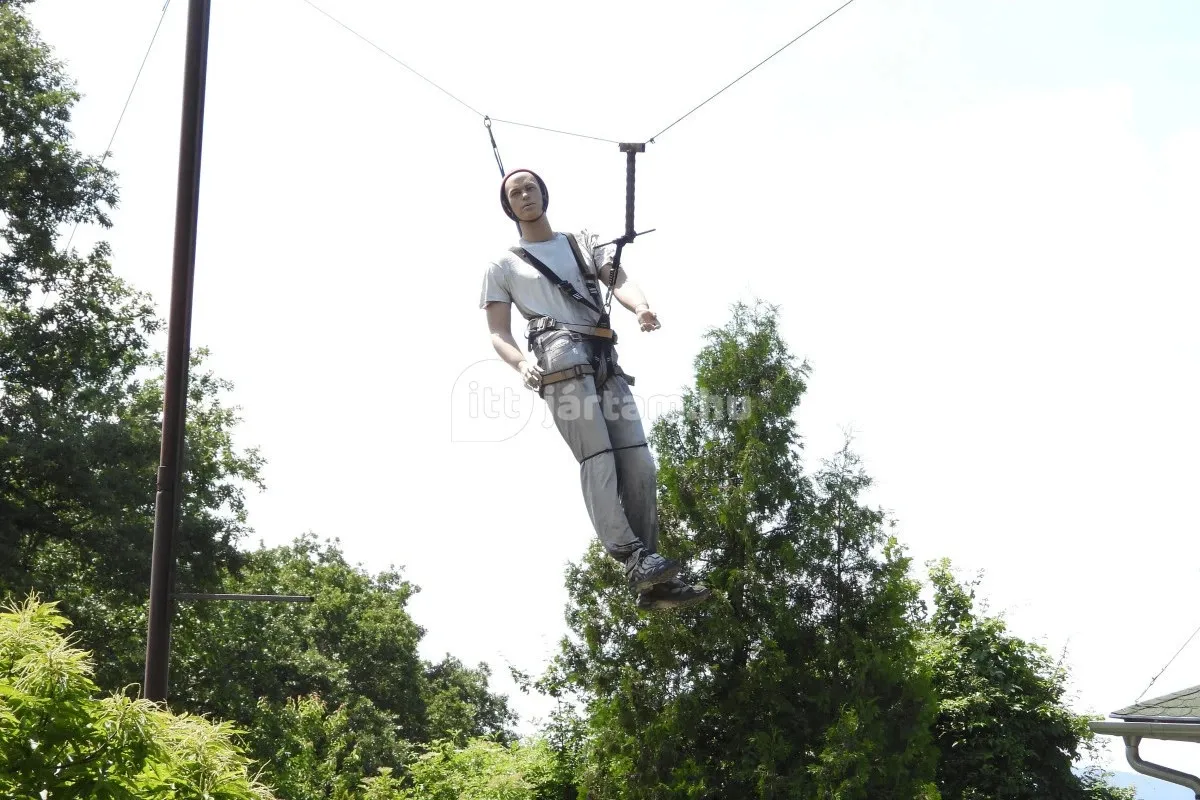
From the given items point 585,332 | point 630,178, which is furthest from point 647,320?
point 630,178

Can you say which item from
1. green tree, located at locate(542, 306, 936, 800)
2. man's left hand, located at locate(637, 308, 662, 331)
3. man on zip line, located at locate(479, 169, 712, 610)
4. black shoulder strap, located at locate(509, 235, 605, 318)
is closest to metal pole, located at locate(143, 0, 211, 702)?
man on zip line, located at locate(479, 169, 712, 610)

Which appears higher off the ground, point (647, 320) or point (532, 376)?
point (647, 320)

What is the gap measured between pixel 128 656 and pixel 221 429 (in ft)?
14.7

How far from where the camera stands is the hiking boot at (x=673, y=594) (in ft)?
14.3

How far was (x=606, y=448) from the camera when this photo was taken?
442 centimetres

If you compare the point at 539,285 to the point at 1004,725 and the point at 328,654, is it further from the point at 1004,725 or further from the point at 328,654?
the point at 328,654

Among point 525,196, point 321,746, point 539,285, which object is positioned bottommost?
point 321,746

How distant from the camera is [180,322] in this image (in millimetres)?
6977

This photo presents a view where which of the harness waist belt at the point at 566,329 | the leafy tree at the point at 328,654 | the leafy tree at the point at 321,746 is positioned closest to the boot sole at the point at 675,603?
the harness waist belt at the point at 566,329

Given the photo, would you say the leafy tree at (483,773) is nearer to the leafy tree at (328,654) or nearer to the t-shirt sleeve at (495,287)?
the leafy tree at (328,654)

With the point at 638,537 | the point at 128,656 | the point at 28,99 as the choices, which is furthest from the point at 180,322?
the point at 28,99

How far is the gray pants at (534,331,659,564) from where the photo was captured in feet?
14.3

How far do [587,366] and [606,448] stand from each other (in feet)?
1.04

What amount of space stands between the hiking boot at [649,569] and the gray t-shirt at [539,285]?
97 cm
